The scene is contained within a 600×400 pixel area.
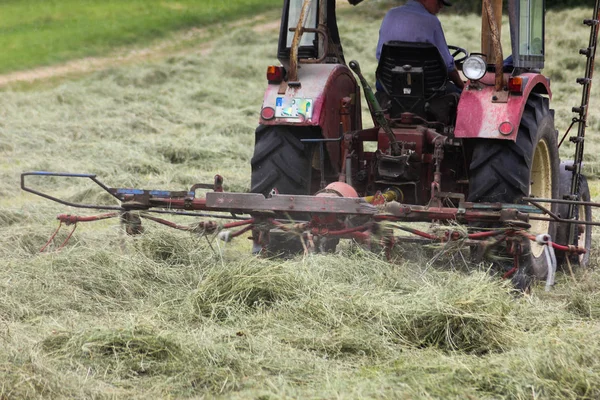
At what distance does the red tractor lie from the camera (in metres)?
5.86

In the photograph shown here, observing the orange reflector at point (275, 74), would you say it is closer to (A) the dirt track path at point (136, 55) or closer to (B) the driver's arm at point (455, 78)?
(B) the driver's arm at point (455, 78)

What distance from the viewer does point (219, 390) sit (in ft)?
12.5

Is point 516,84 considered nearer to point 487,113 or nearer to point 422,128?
point 487,113

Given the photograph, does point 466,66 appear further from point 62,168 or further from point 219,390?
point 62,168

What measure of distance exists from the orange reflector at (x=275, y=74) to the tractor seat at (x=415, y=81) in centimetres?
63

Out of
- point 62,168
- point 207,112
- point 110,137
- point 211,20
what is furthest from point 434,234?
point 211,20

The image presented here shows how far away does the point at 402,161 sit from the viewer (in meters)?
6.08

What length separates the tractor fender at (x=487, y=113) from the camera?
5.81m

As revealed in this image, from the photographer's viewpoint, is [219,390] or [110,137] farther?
[110,137]

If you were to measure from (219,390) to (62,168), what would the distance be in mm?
6872

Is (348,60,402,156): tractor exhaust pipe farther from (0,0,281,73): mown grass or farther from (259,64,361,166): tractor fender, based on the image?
(0,0,281,73): mown grass

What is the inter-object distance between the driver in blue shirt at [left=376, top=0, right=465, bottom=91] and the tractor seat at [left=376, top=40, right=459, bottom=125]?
5 centimetres

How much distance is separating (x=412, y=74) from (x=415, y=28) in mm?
282

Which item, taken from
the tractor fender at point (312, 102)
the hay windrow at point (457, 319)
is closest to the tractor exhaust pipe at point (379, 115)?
the tractor fender at point (312, 102)
